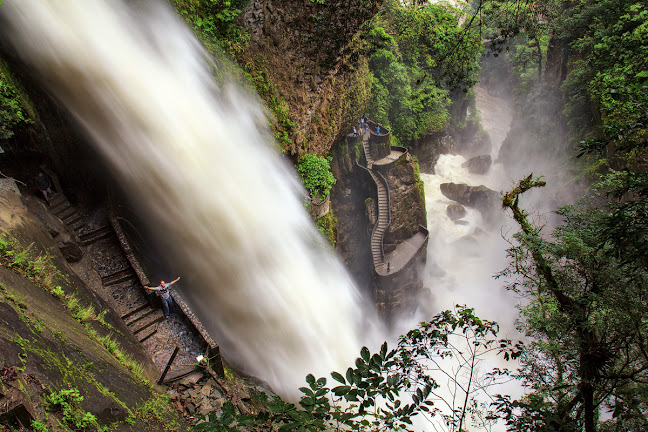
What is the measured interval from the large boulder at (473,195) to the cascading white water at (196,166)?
16.9 meters

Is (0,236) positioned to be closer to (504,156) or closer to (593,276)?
(593,276)

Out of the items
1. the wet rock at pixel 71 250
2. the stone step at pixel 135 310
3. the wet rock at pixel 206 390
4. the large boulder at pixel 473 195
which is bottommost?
the wet rock at pixel 206 390

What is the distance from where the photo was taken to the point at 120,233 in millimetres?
9672

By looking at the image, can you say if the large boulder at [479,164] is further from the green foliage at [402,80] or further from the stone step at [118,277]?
the stone step at [118,277]

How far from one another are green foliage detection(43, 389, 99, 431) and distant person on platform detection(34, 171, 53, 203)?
22.4 feet

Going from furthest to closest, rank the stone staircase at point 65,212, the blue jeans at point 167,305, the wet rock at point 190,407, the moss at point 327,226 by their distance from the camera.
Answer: the moss at point 327,226 < the stone staircase at point 65,212 < the blue jeans at point 167,305 < the wet rock at point 190,407

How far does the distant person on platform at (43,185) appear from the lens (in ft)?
29.0

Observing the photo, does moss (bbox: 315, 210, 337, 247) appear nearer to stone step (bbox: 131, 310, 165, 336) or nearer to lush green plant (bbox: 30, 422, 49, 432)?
stone step (bbox: 131, 310, 165, 336)

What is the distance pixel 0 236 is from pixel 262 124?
8.18 metres

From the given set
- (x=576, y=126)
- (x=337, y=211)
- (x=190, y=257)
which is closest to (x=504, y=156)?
(x=576, y=126)

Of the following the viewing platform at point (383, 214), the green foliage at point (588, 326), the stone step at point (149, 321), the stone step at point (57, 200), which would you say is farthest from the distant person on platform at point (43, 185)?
the viewing platform at point (383, 214)

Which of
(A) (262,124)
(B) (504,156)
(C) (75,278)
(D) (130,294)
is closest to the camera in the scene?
(C) (75,278)

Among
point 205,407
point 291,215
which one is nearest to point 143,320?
point 205,407

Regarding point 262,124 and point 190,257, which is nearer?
point 190,257
